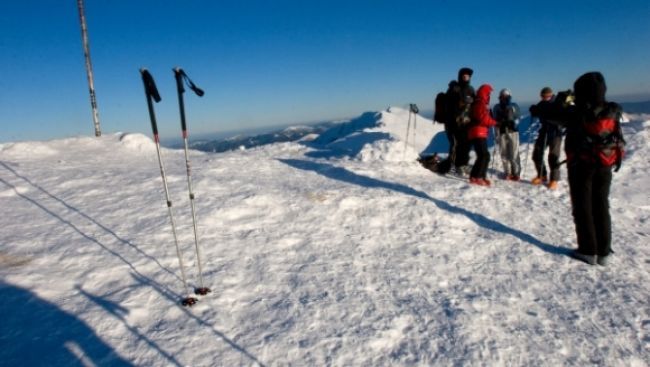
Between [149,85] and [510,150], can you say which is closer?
[149,85]

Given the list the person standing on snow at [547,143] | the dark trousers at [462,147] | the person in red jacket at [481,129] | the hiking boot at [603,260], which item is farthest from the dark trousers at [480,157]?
the hiking boot at [603,260]

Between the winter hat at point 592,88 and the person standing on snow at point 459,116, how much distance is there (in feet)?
13.5

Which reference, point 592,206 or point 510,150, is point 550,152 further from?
point 592,206

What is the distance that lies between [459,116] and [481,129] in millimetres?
755

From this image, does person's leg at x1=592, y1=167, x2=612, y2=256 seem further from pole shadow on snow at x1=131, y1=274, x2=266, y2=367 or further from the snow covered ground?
pole shadow on snow at x1=131, y1=274, x2=266, y2=367

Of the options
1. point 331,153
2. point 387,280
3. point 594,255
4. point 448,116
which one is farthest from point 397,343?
point 331,153

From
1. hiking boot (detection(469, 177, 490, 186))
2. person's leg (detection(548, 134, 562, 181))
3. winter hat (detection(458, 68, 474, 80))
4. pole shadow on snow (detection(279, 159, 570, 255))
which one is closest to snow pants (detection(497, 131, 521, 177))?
person's leg (detection(548, 134, 562, 181))

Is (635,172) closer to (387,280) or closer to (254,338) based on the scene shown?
(387,280)

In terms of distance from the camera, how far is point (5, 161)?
10.7 m

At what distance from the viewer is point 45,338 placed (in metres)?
3.60

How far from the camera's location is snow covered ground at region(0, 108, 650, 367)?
12.2ft

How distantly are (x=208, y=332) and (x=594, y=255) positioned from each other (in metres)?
5.89

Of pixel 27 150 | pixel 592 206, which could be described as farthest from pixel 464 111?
pixel 27 150

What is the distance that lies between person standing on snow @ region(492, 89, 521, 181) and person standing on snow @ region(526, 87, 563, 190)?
53 cm
